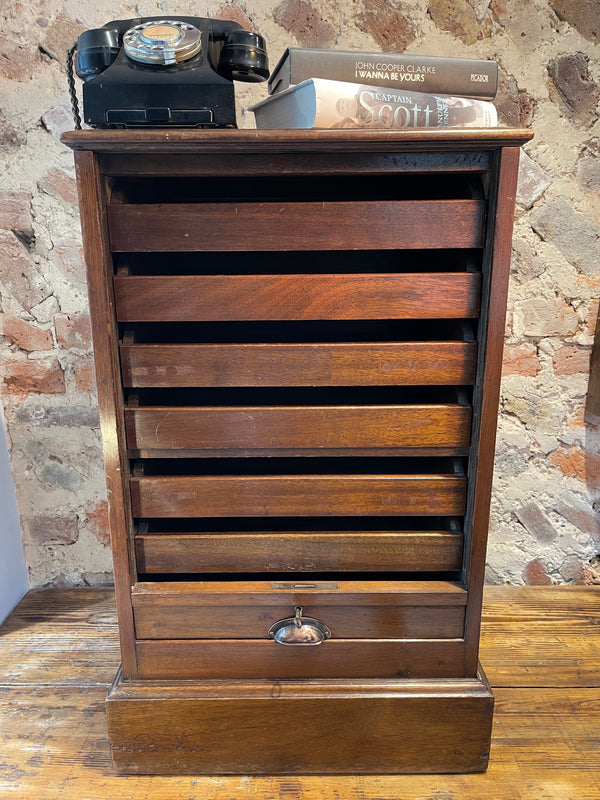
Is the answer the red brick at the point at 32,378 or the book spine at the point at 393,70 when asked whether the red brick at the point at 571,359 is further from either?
the red brick at the point at 32,378

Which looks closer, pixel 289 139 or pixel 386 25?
pixel 289 139

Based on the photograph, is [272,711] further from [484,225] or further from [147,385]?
[484,225]

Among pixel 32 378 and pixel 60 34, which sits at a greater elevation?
pixel 60 34

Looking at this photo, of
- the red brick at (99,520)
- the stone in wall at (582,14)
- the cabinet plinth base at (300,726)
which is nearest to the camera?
the cabinet plinth base at (300,726)

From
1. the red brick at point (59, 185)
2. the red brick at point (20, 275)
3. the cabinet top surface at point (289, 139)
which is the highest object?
the cabinet top surface at point (289, 139)

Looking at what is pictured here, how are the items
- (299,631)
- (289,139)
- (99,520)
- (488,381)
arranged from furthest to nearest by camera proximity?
(99,520)
(299,631)
(488,381)
(289,139)

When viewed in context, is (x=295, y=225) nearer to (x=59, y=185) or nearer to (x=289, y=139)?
(x=289, y=139)

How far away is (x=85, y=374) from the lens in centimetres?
142

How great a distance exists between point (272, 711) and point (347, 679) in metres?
0.14

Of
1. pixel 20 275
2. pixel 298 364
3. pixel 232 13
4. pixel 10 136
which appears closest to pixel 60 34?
pixel 10 136

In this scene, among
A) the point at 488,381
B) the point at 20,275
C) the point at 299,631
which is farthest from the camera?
the point at 20,275

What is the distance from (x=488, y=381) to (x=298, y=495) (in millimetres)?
350

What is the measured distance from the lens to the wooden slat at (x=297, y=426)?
3.05 ft

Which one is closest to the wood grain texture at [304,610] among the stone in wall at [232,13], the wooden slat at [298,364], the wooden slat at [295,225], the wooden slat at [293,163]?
the wooden slat at [298,364]
